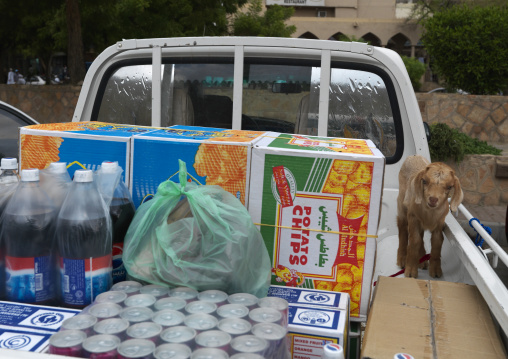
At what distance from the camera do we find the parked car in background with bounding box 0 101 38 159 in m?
5.18

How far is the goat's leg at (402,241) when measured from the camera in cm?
328

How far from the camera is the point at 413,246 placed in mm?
3105

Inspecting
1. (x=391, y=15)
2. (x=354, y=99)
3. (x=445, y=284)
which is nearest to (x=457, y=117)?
(x=354, y=99)

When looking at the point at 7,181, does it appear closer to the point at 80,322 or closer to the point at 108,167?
the point at 108,167

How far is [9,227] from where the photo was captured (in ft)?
6.22

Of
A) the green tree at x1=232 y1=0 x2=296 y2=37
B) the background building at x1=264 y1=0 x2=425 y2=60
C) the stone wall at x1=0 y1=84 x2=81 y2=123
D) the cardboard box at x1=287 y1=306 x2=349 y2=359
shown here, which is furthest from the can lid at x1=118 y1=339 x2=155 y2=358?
the background building at x1=264 y1=0 x2=425 y2=60

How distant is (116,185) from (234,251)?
60 cm

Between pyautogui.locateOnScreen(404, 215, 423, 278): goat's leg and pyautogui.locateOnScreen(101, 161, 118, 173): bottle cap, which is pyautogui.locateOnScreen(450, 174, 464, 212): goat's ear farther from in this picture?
pyautogui.locateOnScreen(101, 161, 118, 173): bottle cap

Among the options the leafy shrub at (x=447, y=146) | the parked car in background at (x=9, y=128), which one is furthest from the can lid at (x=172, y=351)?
the leafy shrub at (x=447, y=146)

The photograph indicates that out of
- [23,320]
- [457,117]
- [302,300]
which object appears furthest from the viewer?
[457,117]

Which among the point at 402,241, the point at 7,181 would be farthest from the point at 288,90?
the point at 7,181

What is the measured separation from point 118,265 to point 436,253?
6.52 ft

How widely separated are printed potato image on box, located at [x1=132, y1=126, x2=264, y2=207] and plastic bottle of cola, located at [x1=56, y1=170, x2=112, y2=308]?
13.6 inches

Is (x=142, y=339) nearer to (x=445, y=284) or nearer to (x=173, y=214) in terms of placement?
(x=173, y=214)
